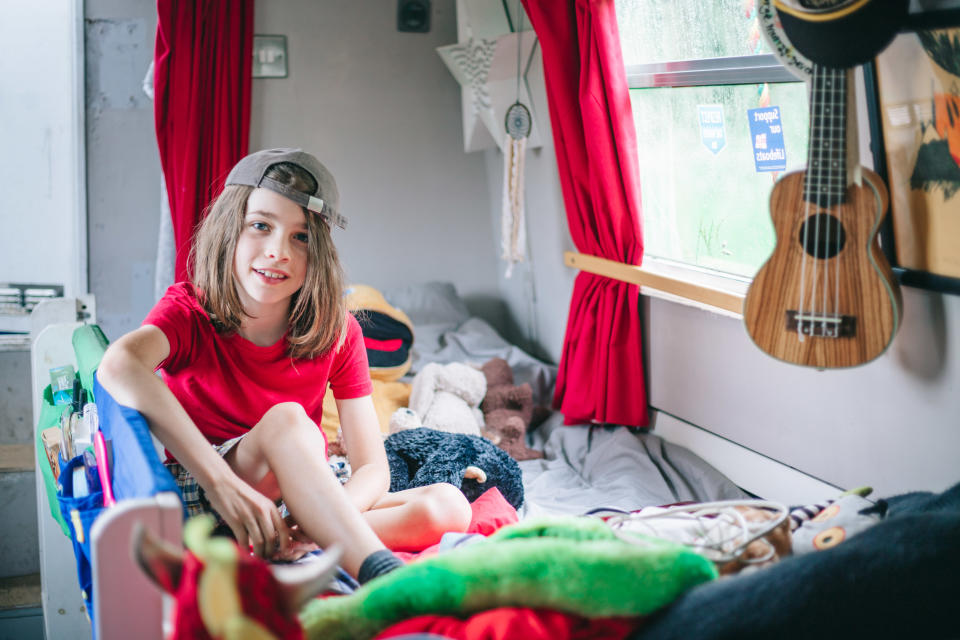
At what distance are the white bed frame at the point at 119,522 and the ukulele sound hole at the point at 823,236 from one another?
26.0 inches

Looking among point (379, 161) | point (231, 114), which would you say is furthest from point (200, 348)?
point (379, 161)

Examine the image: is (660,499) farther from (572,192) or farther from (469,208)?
(469,208)

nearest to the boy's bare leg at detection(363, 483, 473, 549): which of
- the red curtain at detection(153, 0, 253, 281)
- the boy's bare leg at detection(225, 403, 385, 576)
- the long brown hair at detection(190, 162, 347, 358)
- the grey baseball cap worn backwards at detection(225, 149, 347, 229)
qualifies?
the boy's bare leg at detection(225, 403, 385, 576)

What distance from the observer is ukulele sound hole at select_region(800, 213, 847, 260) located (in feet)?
4.70

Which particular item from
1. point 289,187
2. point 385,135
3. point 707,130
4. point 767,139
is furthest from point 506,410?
point 385,135

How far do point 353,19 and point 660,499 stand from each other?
262cm

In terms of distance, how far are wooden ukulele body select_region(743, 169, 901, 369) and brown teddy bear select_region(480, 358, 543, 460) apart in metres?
1.20

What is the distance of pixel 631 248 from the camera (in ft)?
8.30

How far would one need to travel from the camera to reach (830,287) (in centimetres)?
144

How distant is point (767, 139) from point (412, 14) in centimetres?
216

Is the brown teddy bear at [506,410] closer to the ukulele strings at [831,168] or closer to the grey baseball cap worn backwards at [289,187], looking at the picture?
the grey baseball cap worn backwards at [289,187]

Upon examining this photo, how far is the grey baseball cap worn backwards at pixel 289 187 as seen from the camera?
1.66 metres

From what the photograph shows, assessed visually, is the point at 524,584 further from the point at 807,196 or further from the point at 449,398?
the point at 449,398

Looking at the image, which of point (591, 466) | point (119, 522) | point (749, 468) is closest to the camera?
point (119, 522)
